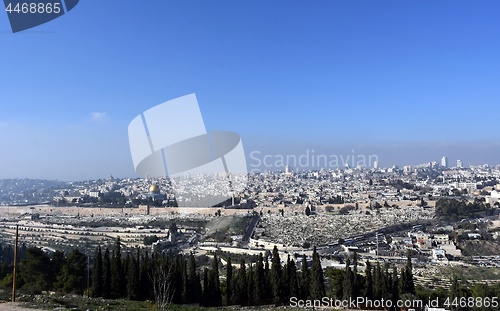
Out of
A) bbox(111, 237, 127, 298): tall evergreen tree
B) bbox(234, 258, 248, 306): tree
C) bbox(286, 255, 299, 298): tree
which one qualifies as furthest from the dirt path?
bbox(286, 255, 299, 298): tree

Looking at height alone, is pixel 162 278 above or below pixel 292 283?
above

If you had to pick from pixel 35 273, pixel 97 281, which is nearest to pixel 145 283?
pixel 97 281

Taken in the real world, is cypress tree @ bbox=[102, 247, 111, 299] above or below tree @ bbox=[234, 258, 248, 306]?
above

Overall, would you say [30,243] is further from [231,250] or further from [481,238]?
[481,238]

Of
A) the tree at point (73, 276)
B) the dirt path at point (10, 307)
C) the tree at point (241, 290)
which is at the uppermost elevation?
the dirt path at point (10, 307)

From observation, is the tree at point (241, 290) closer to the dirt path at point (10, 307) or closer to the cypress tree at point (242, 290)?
the cypress tree at point (242, 290)

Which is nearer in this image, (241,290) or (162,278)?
(162,278)

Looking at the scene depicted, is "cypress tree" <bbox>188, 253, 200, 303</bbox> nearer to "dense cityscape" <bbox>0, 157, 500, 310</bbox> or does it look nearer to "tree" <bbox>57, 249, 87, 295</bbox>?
"dense cityscape" <bbox>0, 157, 500, 310</bbox>

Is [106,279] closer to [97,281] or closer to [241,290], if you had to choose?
[97,281]

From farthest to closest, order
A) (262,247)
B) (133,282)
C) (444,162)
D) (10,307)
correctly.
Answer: (444,162), (262,247), (133,282), (10,307)

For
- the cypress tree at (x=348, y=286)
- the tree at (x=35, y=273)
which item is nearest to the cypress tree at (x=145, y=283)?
the tree at (x=35, y=273)

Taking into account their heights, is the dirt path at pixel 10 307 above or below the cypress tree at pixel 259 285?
above
